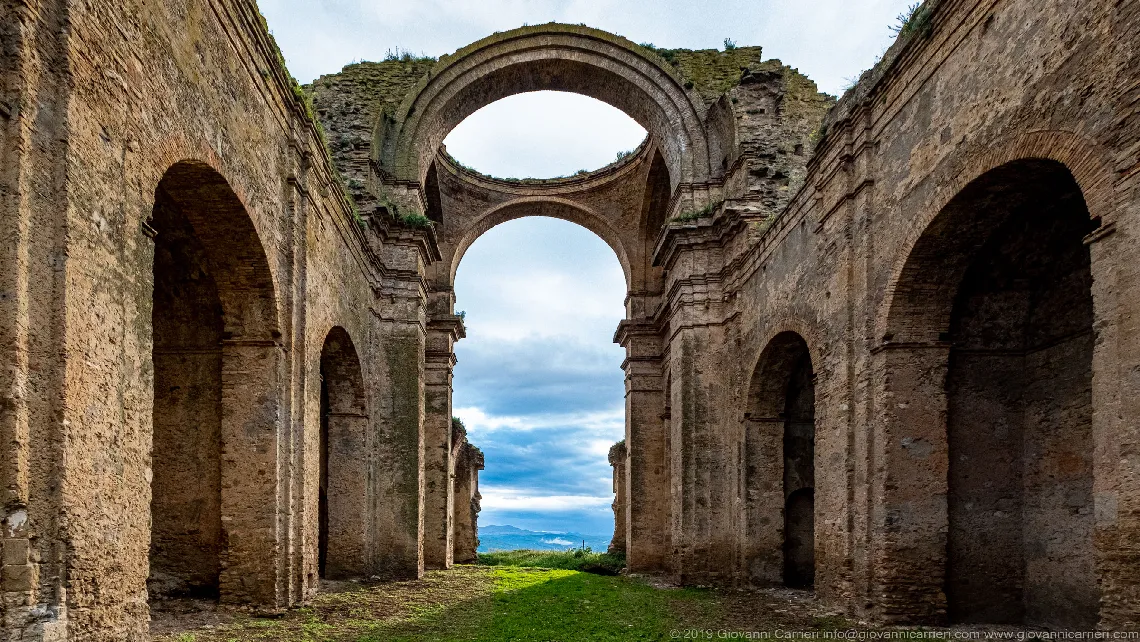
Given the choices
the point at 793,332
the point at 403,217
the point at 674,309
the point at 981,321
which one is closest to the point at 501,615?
the point at 793,332

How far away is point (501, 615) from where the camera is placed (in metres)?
9.75

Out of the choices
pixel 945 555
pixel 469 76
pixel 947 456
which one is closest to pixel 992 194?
pixel 947 456

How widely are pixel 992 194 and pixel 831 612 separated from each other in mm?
5170

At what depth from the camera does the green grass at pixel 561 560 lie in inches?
796

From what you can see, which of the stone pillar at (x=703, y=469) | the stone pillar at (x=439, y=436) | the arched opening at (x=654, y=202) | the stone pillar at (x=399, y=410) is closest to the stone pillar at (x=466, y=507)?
the stone pillar at (x=439, y=436)

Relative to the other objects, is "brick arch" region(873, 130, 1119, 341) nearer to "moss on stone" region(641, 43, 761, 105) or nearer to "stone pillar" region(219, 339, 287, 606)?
"stone pillar" region(219, 339, 287, 606)

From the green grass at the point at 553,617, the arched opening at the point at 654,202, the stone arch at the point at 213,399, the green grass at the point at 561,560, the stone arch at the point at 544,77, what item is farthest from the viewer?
the arched opening at the point at 654,202

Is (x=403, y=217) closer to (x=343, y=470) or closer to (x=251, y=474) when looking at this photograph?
(x=343, y=470)

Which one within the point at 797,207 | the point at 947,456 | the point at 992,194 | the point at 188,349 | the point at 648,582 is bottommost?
the point at 648,582

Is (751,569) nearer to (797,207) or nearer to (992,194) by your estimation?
(797,207)

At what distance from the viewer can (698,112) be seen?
52.5ft

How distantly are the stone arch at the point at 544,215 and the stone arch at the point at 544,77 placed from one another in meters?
5.68

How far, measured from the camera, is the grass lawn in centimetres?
795

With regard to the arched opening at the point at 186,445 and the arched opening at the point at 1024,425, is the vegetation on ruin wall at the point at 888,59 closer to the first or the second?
the arched opening at the point at 1024,425
